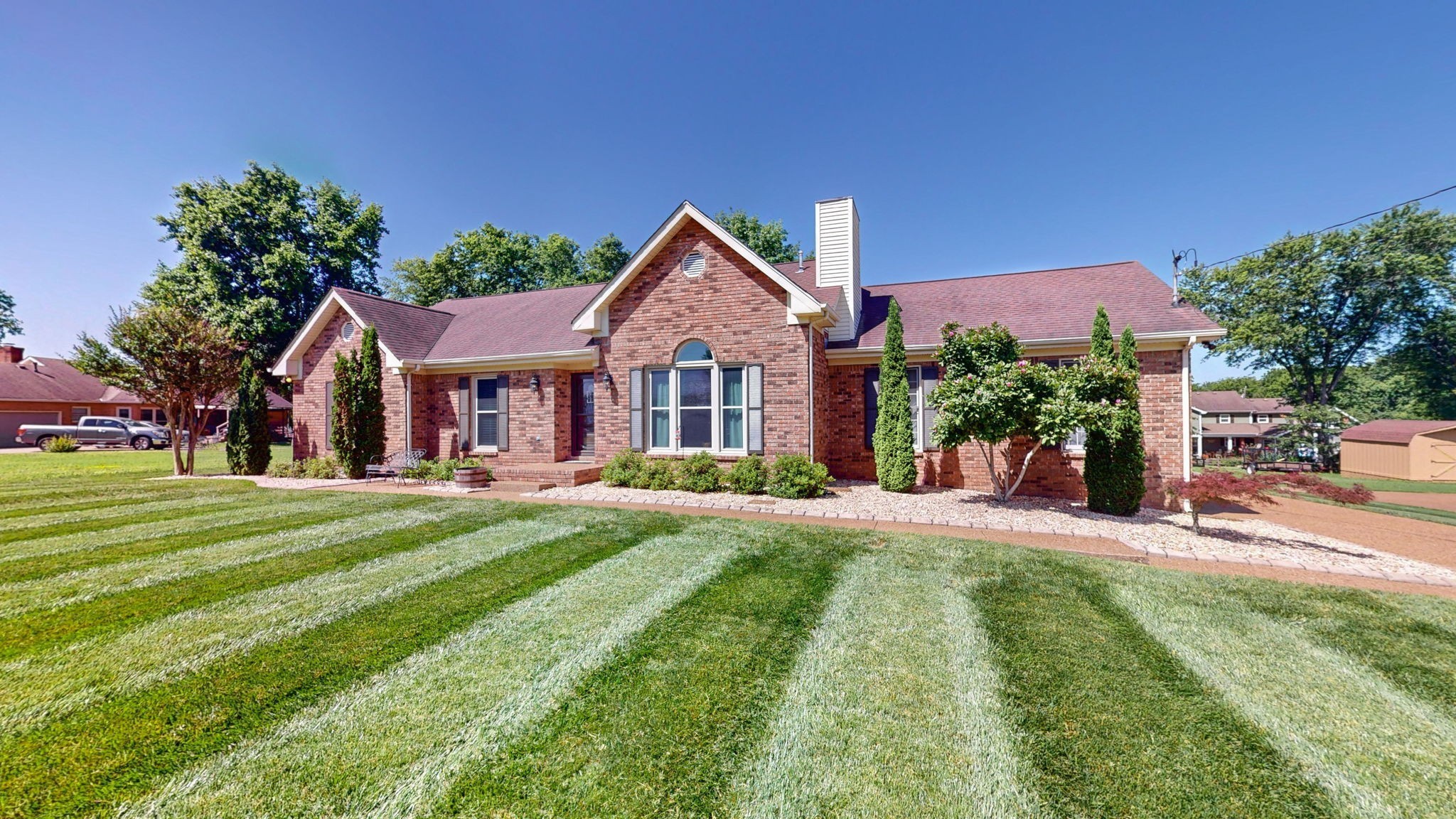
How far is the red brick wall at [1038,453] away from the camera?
1015 centimetres

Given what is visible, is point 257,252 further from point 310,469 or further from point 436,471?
point 436,471

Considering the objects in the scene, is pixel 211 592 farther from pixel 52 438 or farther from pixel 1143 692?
pixel 52 438

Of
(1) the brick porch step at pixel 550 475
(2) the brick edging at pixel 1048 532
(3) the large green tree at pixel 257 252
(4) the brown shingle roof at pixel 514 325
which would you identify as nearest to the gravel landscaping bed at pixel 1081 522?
(2) the brick edging at pixel 1048 532

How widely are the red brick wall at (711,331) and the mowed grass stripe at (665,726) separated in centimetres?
651

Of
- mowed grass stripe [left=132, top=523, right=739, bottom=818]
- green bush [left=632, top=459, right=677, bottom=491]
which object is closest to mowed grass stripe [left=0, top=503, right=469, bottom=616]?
mowed grass stripe [left=132, top=523, right=739, bottom=818]

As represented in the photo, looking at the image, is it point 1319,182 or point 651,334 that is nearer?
point 651,334

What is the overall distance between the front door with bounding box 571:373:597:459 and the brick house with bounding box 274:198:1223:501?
0.04m

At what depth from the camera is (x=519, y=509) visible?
28.8 ft

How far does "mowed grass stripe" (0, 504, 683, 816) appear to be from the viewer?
2.31m

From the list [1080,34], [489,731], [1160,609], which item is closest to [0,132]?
[489,731]

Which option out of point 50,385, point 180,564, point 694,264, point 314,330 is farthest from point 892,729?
point 50,385

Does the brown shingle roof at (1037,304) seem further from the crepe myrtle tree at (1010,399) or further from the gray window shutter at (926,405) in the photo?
the crepe myrtle tree at (1010,399)

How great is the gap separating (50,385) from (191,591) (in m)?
46.9

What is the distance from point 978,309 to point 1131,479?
554cm
